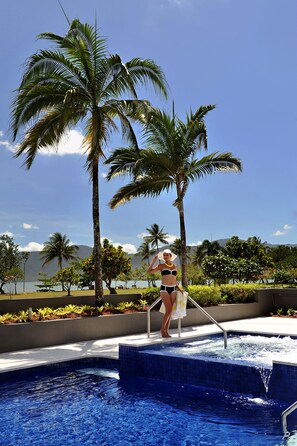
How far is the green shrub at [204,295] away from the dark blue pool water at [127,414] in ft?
24.0

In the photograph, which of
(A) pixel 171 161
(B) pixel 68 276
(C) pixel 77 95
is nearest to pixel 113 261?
(B) pixel 68 276

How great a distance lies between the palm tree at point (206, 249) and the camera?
8481 cm

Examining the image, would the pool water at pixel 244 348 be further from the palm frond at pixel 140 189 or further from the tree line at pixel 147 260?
the tree line at pixel 147 260

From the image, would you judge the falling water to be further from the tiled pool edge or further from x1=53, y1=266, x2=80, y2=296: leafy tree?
x1=53, y1=266, x2=80, y2=296: leafy tree

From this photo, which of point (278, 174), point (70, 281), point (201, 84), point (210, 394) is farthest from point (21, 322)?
point (70, 281)

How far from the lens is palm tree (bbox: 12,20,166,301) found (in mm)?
12266

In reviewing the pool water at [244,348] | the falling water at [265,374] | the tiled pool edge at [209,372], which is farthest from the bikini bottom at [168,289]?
the falling water at [265,374]

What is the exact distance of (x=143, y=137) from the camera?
1642 cm

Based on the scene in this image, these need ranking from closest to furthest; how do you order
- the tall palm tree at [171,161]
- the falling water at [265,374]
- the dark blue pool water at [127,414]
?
the dark blue pool water at [127,414]
the falling water at [265,374]
the tall palm tree at [171,161]

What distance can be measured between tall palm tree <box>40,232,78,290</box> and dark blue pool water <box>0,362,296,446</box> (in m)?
71.2

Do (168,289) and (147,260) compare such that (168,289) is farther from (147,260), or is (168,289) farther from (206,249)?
(147,260)

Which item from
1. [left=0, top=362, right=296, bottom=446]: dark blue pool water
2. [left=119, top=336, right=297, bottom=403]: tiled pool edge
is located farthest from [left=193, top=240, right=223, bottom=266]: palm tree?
[left=0, top=362, right=296, bottom=446]: dark blue pool water

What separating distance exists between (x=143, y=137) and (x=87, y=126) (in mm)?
3135

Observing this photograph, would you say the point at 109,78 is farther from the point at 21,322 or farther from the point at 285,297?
the point at 285,297
